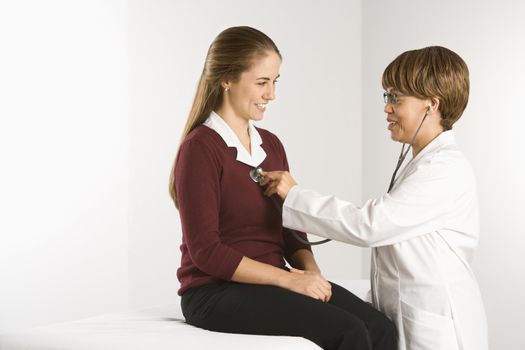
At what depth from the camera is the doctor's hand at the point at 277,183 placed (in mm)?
2059

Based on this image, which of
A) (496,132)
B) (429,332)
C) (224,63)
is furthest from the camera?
(496,132)

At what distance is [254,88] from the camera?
208cm

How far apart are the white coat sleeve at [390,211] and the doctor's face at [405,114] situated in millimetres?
177

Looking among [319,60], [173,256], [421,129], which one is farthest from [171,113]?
[421,129]

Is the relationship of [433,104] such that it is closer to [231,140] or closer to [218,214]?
[231,140]

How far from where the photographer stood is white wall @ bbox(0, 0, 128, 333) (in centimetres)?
353

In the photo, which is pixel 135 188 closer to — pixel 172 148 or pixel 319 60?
pixel 172 148

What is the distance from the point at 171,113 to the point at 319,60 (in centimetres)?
111


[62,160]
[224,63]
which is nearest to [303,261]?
[224,63]

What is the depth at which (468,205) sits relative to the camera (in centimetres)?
206

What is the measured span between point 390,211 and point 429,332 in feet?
1.04

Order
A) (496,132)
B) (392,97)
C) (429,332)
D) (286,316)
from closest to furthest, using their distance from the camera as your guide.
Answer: (286,316)
(429,332)
(392,97)
(496,132)

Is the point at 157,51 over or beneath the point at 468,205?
over

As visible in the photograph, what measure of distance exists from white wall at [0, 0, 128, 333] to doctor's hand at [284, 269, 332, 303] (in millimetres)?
1957
